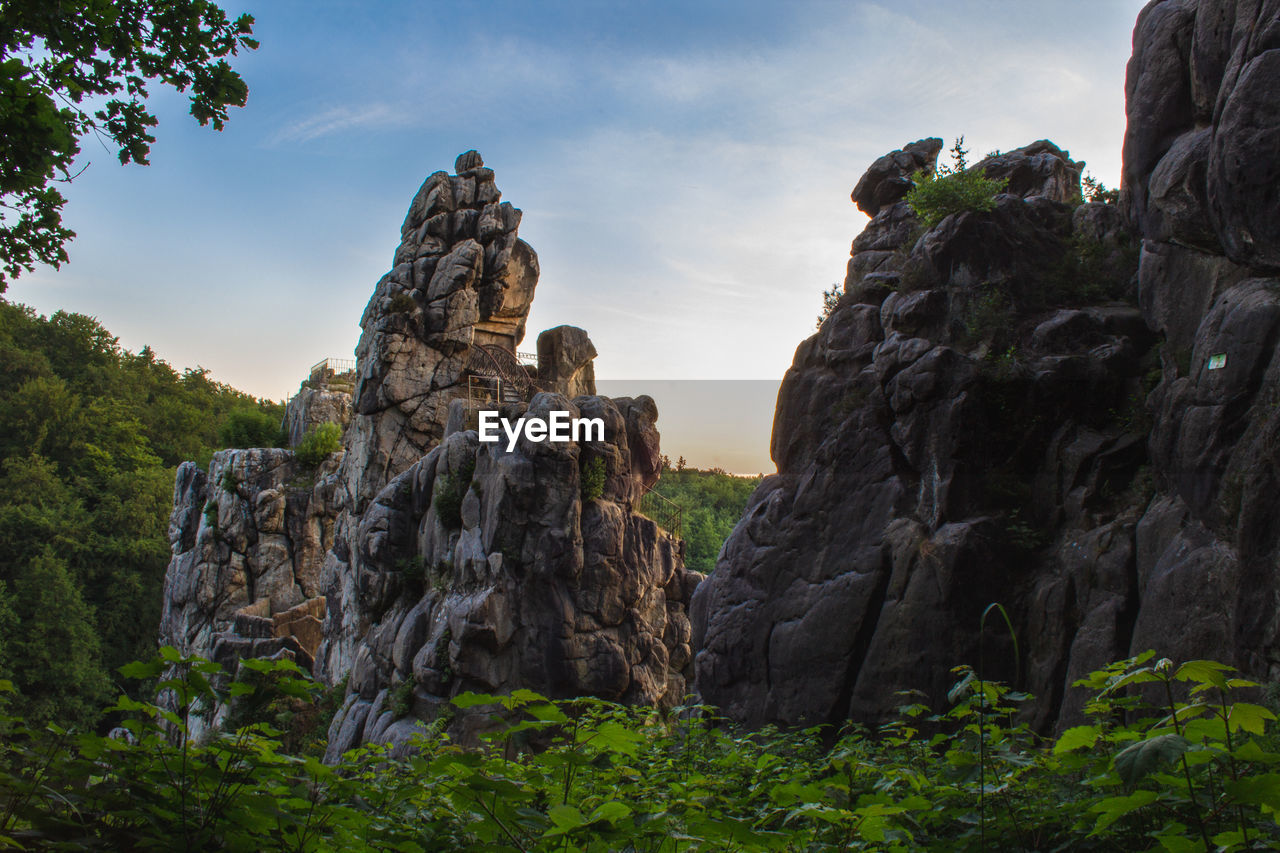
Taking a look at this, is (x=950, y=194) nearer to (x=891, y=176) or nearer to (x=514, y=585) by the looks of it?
(x=891, y=176)

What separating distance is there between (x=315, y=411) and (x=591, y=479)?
20.4 m

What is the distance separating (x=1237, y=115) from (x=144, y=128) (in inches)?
415

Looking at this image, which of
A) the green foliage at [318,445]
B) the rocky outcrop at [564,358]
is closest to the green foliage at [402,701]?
the rocky outcrop at [564,358]

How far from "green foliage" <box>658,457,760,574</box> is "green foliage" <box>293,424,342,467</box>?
19.8 meters

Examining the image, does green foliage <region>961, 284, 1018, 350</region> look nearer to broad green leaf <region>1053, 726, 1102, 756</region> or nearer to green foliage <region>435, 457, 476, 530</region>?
broad green leaf <region>1053, 726, 1102, 756</region>

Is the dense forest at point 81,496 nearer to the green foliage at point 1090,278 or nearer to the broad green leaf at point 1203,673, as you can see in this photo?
the green foliage at point 1090,278

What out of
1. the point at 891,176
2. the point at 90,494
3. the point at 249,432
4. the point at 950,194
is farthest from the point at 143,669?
the point at 90,494

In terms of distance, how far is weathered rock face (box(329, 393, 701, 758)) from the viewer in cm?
1925

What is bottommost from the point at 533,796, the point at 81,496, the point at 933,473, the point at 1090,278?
the point at 81,496

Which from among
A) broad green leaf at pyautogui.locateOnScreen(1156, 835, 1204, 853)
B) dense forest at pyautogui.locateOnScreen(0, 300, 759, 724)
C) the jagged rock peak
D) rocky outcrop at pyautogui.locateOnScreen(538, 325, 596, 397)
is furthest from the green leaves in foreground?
dense forest at pyautogui.locateOnScreen(0, 300, 759, 724)

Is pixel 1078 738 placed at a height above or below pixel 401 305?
below

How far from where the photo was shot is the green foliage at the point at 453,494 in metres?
21.6

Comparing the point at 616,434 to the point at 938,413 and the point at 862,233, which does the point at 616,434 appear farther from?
the point at 938,413

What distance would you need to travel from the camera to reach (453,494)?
21734mm
